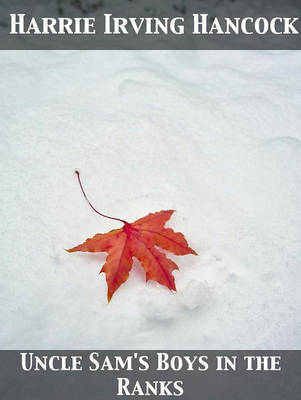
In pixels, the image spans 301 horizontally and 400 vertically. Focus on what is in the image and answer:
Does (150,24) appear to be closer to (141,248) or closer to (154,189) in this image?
(154,189)

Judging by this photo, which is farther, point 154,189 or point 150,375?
point 154,189

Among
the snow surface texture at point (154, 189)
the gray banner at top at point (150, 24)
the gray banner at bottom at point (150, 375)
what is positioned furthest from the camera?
the gray banner at top at point (150, 24)

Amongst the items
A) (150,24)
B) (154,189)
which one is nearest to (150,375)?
(154,189)

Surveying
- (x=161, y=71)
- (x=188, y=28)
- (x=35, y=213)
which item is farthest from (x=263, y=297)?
(x=188, y=28)

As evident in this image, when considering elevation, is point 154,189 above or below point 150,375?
above

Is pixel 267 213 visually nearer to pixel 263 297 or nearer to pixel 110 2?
pixel 263 297

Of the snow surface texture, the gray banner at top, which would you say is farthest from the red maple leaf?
the gray banner at top

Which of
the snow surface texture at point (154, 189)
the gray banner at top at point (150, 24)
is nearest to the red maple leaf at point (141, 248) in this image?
the snow surface texture at point (154, 189)

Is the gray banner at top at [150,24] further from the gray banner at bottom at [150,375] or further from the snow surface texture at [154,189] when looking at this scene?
the gray banner at bottom at [150,375]

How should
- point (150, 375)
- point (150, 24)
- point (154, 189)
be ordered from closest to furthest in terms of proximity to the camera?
1. point (150, 375)
2. point (154, 189)
3. point (150, 24)
